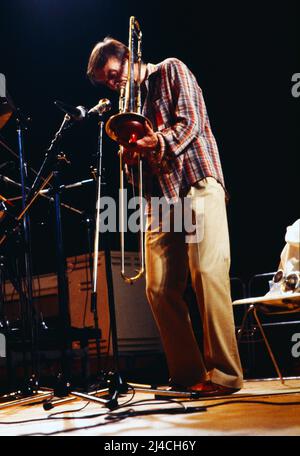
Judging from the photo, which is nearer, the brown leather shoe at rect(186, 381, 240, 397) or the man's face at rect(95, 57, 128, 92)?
the brown leather shoe at rect(186, 381, 240, 397)

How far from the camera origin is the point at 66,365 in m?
2.21

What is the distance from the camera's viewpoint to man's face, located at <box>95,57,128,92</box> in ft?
7.75

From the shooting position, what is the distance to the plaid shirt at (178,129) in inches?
87.1

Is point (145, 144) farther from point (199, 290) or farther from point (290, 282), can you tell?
point (290, 282)

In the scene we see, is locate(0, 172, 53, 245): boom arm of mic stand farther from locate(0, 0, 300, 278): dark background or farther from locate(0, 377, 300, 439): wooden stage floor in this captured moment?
locate(0, 0, 300, 278): dark background

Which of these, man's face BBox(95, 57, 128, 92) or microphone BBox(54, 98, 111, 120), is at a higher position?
man's face BBox(95, 57, 128, 92)

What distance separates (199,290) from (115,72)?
1.07m

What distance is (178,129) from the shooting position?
7.26 feet

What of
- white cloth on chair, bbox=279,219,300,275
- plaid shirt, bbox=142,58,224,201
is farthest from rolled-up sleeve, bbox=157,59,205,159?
white cloth on chair, bbox=279,219,300,275

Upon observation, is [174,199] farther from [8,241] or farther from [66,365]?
[8,241]

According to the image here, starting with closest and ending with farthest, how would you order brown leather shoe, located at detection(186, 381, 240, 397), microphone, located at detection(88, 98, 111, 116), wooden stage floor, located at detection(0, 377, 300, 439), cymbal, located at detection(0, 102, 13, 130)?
wooden stage floor, located at detection(0, 377, 300, 439)
brown leather shoe, located at detection(186, 381, 240, 397)
microphone, located at detection(88, 98, 111, 116)
cymbal, located at detection(0, 102, 13, 130)

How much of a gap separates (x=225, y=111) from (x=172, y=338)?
337 cm

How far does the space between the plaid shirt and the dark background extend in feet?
7.53
